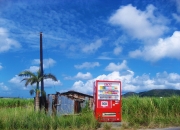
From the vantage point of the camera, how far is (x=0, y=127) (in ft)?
39.5

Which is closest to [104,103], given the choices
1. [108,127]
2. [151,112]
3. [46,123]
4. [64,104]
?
[108,127]

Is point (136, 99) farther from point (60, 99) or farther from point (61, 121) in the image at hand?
point (61, 121)

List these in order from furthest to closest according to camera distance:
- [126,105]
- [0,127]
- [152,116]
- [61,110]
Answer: [126,105]
[61,110]
[152,116]
[0,127]

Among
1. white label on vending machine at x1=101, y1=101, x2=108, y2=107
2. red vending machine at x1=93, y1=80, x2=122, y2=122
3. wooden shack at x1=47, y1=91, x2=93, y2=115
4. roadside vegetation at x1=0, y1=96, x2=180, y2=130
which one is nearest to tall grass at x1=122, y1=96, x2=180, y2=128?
roadside vegetation at x1=0, y1=96, x2=180, y2=130

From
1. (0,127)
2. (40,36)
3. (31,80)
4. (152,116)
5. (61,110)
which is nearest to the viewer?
(0,127)

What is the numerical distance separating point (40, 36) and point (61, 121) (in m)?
20.5

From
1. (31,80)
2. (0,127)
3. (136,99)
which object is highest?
(31,80)

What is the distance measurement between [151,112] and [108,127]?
428 cm

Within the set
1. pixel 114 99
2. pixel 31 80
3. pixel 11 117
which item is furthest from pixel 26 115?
pixel 31 80

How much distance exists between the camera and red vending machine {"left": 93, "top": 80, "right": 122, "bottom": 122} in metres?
13.1

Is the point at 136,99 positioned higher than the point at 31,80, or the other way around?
the point at 31,80

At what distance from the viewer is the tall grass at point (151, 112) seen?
1355cm

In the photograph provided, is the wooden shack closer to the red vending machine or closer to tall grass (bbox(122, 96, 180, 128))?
tall grass (bbox(122, 96, 180, 128))

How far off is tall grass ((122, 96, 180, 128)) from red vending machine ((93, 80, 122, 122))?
102cm
